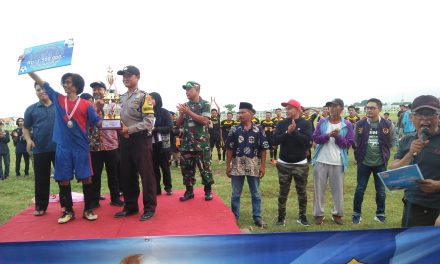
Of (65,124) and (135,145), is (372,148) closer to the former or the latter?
(135,145)

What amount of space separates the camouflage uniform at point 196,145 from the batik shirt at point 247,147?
35 centimetres

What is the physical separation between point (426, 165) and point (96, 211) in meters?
3.60

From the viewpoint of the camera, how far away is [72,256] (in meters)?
1.96

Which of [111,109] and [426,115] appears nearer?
[426,115]

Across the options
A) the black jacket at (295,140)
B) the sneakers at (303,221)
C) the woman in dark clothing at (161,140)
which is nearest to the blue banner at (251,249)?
the black jacket at (295,140)

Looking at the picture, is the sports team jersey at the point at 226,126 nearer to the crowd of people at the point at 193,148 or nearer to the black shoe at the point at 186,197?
the crowd of people at the point at 193,148

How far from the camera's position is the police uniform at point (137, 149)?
11.9 ft

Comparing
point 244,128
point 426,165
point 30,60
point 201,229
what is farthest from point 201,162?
point 426,165

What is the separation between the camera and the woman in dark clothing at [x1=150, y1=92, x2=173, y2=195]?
5012 millimetres

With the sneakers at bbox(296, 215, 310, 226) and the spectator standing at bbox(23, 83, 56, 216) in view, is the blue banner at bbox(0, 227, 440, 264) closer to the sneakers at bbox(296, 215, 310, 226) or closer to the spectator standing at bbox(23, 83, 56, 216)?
the spectator standing at bbox(23, 83, 56, 216)

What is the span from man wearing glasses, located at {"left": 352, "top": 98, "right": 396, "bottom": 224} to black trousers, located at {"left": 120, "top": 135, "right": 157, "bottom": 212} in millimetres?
3163

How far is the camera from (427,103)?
2.44 meters

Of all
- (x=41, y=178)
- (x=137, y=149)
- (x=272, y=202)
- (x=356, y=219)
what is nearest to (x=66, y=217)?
(x=41, y=178)

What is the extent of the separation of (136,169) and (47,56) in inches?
59.7
